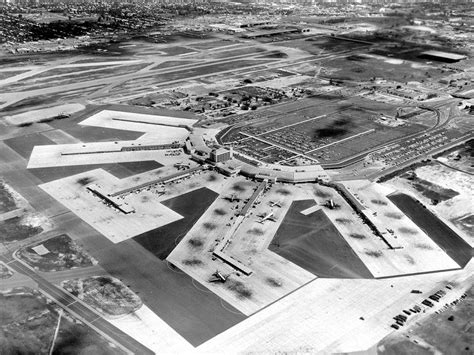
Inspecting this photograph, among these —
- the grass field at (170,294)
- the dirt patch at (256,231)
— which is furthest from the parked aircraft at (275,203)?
the grass field at (170,294)

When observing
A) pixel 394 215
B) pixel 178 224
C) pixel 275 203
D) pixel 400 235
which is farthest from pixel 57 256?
pixel 394 215

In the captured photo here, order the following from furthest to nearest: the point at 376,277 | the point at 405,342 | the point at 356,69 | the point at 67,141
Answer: the point at 356,69 → the point at 67,141 → the point at 376,277 → the point at 405,342

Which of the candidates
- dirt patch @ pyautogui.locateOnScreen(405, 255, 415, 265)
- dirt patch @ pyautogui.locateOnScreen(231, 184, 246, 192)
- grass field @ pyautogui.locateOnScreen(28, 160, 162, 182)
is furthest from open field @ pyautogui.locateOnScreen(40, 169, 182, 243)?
dirt patch @ pyautogui.locateOnScreen(405, 255, 415, 265)

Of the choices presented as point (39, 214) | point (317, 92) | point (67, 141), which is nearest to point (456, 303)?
point (39, 214)

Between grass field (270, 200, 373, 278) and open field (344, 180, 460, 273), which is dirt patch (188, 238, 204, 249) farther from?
open field (344, 180, 460, 273)

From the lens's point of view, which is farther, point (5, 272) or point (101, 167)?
point (101, 167)

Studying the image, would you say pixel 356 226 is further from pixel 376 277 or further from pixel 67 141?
pixel 67 141

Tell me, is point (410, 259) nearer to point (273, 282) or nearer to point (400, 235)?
point (400, 235)
